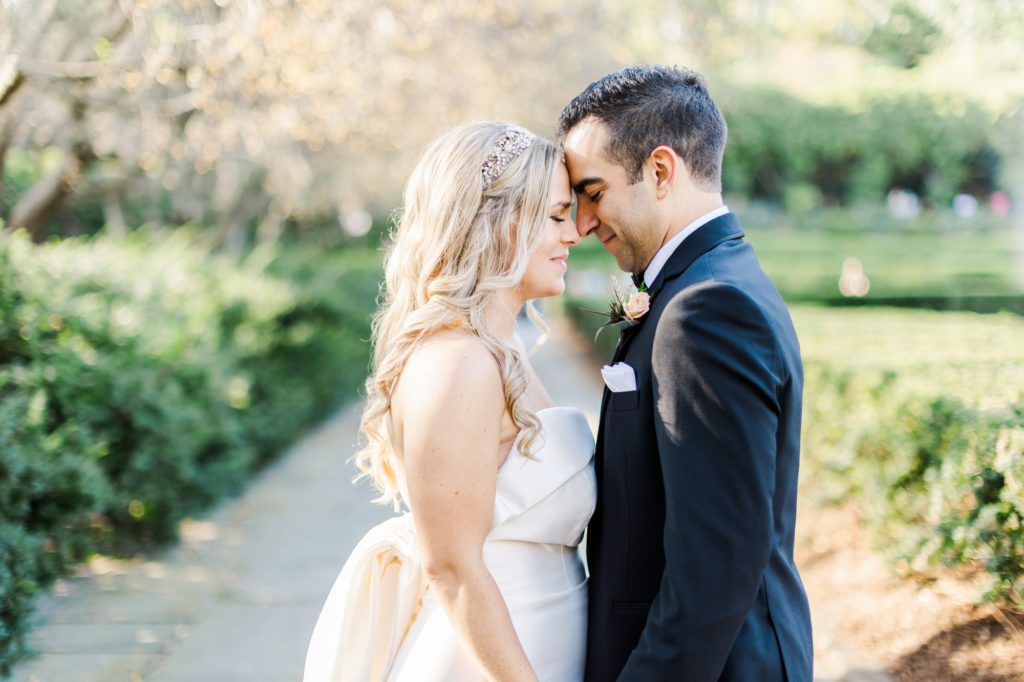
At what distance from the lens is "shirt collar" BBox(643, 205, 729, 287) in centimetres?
186

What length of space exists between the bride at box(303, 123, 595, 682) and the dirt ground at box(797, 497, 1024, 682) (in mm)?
2325

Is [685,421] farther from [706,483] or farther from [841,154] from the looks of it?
[841,154]

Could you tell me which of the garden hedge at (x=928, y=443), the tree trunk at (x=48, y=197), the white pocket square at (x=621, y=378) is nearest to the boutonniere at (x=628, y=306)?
the white pocket square at (x=621, y=378)

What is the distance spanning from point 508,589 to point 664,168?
41.2 inches

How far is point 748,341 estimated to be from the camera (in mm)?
1555

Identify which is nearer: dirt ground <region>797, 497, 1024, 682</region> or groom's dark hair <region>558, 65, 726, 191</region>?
groom's dark hair <region>558, 65, 726, 191</region>

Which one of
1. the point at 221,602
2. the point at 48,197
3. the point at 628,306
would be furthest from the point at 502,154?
the point at 48,197

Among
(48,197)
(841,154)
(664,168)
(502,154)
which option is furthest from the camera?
(841,154)

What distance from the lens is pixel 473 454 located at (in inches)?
68.4

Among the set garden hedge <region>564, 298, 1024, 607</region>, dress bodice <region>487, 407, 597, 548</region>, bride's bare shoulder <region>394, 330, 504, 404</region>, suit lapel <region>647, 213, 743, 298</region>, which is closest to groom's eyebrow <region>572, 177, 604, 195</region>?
suit lapel <region>647, 213, 743, 298</region>

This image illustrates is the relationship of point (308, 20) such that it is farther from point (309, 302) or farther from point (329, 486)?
point (309, 302)

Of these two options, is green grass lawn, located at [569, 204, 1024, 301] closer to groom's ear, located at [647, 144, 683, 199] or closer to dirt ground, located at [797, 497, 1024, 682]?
dirt ground, located at [797, 497, 1024, 682]

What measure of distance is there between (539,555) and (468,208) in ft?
2.83

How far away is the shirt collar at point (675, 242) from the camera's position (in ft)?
6.10
